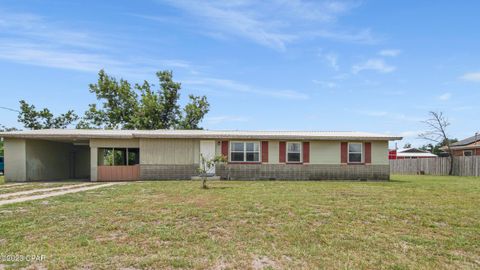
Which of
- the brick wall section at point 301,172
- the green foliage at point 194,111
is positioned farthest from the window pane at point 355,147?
the green foliage at point 194,111

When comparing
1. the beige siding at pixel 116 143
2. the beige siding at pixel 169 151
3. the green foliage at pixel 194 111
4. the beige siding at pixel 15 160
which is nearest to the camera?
the beige siding at pixel 15 160

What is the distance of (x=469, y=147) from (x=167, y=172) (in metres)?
26.5

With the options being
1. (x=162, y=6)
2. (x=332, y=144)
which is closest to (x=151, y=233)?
(x=162, y=6)

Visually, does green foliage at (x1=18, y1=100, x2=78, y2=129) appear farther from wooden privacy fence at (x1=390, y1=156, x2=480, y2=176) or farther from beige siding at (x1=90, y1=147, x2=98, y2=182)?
wooden privacy fence at (x1=390, y1=156, x2=480, y2=176)

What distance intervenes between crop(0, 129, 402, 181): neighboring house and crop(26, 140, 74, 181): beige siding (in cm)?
6

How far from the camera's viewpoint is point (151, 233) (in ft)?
19.1

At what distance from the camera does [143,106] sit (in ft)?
112

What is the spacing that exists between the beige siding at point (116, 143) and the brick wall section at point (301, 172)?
15.9 feet

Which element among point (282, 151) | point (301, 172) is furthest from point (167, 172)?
point (301, 172)

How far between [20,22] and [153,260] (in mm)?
14784

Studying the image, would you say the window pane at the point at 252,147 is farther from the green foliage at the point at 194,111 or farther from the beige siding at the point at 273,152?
the green foliage at the point at 194,111

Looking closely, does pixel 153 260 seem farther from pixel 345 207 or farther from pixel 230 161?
pixel 230 161

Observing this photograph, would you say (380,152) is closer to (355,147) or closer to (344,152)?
(355,147)

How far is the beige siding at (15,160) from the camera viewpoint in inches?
734
